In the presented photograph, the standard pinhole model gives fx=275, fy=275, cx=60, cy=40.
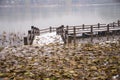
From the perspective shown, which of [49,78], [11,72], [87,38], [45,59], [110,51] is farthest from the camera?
[87,38]

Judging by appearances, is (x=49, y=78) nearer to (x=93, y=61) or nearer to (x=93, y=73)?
(x=93, y=73)

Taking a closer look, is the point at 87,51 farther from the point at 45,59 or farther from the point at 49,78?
the point at 49,78

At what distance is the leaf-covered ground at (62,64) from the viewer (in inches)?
391

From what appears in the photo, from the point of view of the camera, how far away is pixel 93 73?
10.1 metres

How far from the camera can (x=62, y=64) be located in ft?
38.5

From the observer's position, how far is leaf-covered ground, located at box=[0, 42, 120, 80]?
391 inches

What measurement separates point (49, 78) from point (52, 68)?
4.64ft

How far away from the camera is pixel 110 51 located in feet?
45.9

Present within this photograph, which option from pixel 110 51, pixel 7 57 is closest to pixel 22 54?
pixel 7 57

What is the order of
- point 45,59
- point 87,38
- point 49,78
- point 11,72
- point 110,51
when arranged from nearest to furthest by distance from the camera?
point 49,78
point 11,72
point 45,59
point 110,51
point 87,38

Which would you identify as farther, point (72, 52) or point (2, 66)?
point (72, 52)

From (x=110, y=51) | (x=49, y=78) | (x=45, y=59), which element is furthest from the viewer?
(x=110, y=51)

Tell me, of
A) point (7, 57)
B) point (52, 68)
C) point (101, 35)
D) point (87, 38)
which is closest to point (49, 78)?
point (52, 68)

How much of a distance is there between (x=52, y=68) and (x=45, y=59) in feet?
5.87
